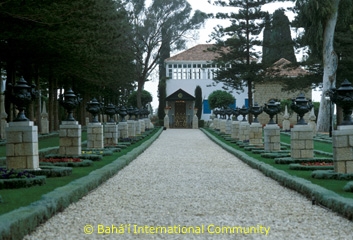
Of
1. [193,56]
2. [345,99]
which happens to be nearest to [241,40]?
[193,56]

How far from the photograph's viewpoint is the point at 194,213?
7004 millimetres

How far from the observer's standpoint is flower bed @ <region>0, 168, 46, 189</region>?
845cm

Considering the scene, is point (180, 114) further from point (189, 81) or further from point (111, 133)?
point (111, 133)

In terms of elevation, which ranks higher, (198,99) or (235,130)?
(198,99)

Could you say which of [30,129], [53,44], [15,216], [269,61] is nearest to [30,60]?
[53,44]

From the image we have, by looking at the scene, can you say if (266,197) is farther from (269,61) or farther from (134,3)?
(134,3)

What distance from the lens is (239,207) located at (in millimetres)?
7516

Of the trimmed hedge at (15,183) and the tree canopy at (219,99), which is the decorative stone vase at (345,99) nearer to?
the trimmed hedge at (15,183)

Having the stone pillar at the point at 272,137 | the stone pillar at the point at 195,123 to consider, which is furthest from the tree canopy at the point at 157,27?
the stone pillar at the point at 272,137

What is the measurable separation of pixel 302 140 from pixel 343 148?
3.49 metres

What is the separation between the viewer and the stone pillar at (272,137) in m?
16.5

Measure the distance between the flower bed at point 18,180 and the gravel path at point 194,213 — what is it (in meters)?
0.88

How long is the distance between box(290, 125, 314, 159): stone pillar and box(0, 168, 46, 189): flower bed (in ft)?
21.6

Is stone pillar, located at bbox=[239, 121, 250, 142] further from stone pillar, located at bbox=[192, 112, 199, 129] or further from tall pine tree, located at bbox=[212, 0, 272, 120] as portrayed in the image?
stone pillar, located at bbox=[192, 112, 199, 129]
